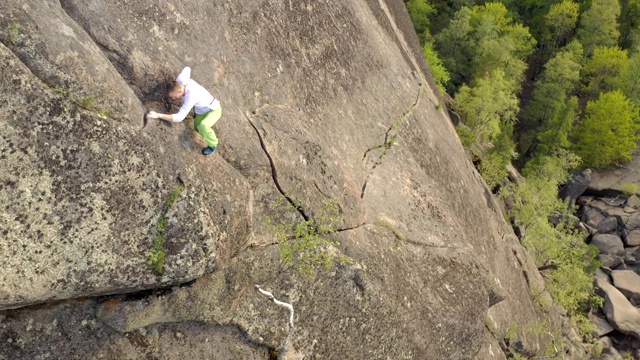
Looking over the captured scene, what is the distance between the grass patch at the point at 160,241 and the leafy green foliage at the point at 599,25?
184 feet

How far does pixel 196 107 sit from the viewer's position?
32.6ft

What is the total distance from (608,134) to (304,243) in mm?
40633

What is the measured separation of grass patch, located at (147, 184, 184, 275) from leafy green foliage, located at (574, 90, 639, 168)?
4318 cm

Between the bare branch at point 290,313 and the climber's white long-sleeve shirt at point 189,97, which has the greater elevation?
the climber's white long-sleeve shirt at point 189,97

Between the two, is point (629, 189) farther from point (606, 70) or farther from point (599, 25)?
point (599, 25)

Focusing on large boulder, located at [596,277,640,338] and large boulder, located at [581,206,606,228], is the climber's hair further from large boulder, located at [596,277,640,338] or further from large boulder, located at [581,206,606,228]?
large boulder, located at [581,206,606,228]

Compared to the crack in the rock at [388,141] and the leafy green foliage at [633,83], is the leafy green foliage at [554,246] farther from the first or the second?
the leafy green foliage at [633,83]

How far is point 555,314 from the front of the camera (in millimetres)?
26828

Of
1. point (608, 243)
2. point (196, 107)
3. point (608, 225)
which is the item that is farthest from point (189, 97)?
point (608, 225)

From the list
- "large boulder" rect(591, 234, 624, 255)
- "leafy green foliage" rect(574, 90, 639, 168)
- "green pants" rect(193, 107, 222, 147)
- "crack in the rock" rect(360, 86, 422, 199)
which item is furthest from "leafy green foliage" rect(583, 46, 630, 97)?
"green pants" rect(193, 107, 222, 147)

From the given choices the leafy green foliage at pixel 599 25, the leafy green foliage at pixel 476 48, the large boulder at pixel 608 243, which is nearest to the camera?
the large boulder at pixel 608 243

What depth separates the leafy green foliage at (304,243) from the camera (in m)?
11.3

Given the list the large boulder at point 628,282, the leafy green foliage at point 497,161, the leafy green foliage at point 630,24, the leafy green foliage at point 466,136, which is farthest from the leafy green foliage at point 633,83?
the leafy green foliage at point 466,136

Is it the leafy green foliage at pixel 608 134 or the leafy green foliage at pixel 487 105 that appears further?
the leafy green foliage at pixel 608 134
